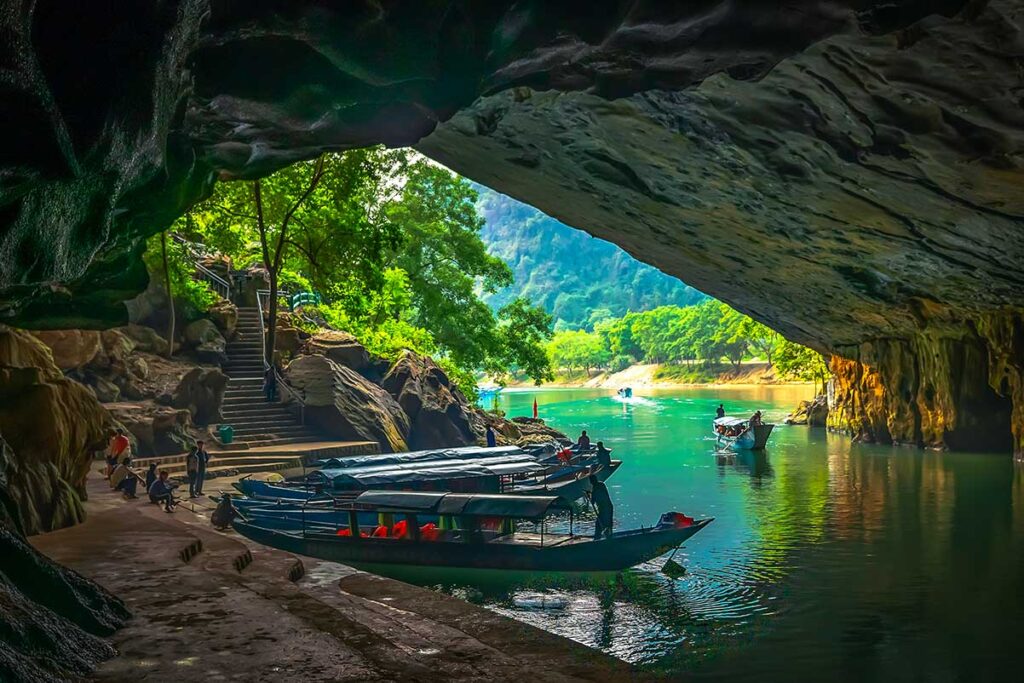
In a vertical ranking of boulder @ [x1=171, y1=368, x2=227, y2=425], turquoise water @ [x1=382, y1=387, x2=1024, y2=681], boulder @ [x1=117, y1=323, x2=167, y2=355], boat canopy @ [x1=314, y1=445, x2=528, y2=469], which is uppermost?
boulder @ [x1=117, y1=323, x2=167, y2=355]

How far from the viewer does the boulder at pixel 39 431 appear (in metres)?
12.7

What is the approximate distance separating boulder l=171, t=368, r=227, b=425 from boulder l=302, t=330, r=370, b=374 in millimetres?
5798

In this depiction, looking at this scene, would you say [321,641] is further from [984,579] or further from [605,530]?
[984,579]

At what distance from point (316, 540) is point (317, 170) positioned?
14.5 metres

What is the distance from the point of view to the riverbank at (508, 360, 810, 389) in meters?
109

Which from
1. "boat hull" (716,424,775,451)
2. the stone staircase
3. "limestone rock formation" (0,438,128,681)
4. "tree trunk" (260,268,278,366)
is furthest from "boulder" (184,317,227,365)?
"boat hull" (716,424,775,451)

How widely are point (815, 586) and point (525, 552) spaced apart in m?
5.04

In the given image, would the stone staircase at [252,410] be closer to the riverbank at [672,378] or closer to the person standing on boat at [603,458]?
the person standing on boat at [603,458]

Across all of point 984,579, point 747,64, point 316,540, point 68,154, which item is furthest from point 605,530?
point 68,154

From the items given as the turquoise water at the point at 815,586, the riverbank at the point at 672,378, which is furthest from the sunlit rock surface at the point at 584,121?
the riverbank at the point at 672,378

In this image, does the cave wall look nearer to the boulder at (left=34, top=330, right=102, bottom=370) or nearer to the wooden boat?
the wooden boat

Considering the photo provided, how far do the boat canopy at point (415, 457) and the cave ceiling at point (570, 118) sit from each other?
7231 millimetres

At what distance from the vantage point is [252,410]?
27453 mm

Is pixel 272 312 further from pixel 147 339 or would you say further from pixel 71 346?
pixel 71 346
